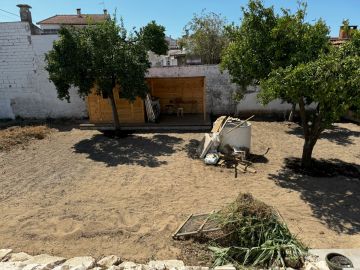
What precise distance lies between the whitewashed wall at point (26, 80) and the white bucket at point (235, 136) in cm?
900

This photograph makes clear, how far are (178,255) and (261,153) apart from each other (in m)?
6.68

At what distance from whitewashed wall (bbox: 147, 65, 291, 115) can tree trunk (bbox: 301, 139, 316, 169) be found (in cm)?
676

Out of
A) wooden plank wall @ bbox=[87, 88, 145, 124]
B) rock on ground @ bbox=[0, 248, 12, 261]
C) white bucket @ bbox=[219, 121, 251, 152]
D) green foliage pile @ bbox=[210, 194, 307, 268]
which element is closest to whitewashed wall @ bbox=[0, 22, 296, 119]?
wooden plank wall @ bbox=[87, 88, 145, 124]

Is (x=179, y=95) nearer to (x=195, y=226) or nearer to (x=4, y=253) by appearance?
(x=195, y=226)

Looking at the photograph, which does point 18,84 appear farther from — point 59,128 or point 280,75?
point 280,75

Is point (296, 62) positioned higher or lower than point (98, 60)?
lower

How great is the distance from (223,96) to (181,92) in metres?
2.78

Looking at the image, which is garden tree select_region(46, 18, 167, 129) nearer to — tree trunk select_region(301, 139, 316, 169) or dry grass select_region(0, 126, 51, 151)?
dry grass select_region(0, 126, 51, 151)

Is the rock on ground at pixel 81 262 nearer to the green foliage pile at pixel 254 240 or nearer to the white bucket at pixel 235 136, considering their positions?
the green foliage pile at pixel 254 240

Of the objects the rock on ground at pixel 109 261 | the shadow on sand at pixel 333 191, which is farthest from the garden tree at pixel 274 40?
the rock on ground at pixel 109 261

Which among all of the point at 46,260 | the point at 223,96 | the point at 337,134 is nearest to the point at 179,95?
the point at 223,96

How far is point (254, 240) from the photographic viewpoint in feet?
17.8

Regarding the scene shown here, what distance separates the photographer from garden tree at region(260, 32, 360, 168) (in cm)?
680

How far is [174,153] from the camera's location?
1115cm
